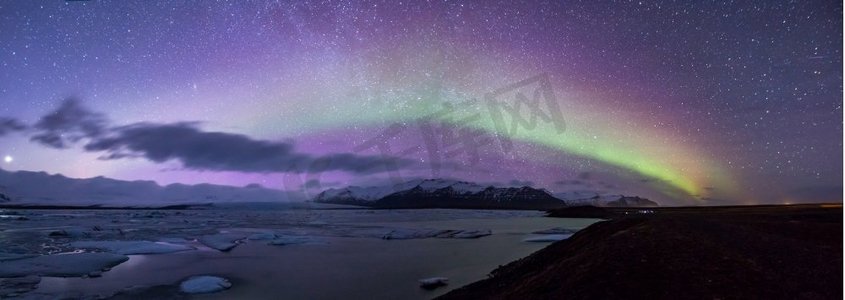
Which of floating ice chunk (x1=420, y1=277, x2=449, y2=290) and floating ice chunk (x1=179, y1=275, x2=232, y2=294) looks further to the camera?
floating ice chunk (x1=420, y1=277, x2=449, y2=290)

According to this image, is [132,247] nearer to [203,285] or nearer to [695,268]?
[203,285]

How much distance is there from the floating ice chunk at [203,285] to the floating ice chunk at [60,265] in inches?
248

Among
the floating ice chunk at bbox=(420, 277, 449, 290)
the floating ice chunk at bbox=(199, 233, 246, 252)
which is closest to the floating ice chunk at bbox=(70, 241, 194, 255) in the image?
the floating ice chunk at bbox=(199, 233, 246, 252)

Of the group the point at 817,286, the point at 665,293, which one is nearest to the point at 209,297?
the point at 665,293

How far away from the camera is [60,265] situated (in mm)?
20047

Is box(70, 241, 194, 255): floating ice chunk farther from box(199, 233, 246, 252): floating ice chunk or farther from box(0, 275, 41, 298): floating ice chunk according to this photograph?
box(0, 275, 41, 298): floating ice chunk

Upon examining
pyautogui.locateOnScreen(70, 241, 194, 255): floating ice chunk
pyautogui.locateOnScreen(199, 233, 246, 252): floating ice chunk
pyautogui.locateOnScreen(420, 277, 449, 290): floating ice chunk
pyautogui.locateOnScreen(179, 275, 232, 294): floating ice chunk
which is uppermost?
pyautogui.locateOnScreen(420, 277, 449, 290): floating ice chunk

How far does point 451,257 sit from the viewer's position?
24609 millimetres

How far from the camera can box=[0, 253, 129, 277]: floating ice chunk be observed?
60.2ft

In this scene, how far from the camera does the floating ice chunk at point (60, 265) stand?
18.4 m

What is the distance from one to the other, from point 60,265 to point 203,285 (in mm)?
9398

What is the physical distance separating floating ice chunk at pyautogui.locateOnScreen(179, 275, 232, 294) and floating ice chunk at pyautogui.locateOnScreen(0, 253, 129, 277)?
248 inches

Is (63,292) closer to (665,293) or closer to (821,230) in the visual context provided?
(665,293)

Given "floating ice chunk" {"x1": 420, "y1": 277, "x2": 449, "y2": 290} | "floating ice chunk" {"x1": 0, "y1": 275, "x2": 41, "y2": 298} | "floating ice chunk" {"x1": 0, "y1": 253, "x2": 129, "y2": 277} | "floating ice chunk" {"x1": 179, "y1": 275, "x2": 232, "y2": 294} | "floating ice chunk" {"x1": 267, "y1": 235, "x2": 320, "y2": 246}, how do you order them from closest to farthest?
1. "floating ice chunk" {"x1": 0, "y1": 275, "x2": 41, "y2": 298}
2. "floating ice chunk" {"x1": 179, "y1": 275, "x2": 232, "y2": 294}
3. "floating ice chunk" {"x1": 420, "y1": 277, "x2": 449, "y2": 290}
4. "floating ice chunk" {"x1": 0, "y1": 253, "x2": 129, "y2": 277}
5. "floating ice chunk" {"x1": 267, "y1": 235, "x2": 320, "y2": 246}
